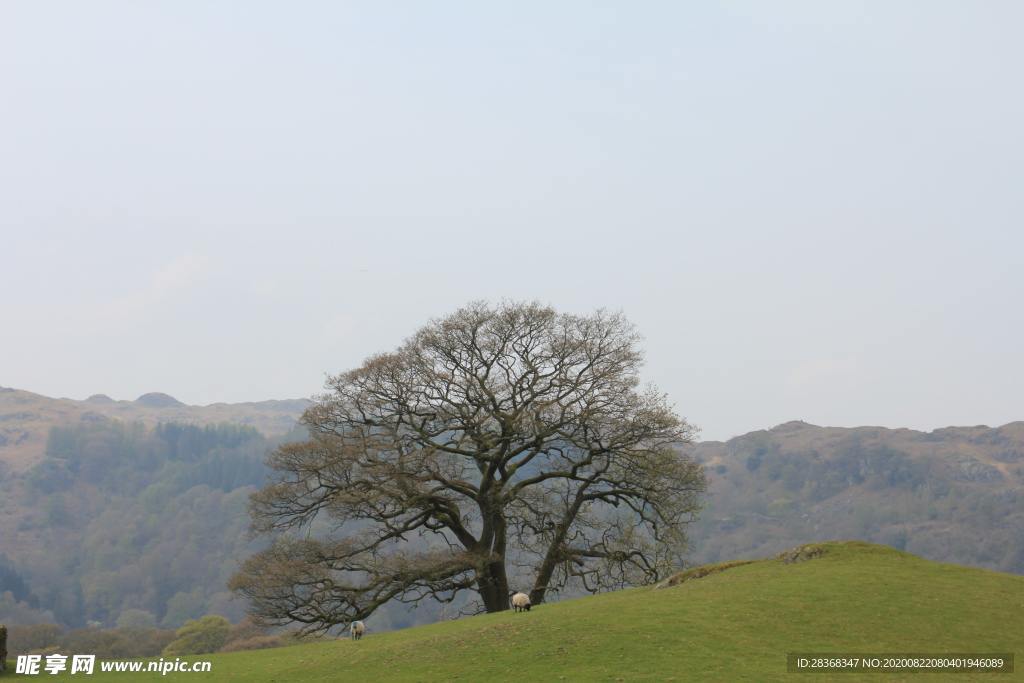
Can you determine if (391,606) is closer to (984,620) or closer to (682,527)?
(682,527)

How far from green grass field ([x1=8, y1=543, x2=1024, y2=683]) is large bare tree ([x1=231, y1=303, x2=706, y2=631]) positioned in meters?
8.79

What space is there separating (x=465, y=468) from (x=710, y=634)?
876 inches

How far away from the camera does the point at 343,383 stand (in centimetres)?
4762

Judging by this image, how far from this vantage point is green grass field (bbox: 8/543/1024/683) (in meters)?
25.6

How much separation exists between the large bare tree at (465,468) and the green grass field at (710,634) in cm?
879

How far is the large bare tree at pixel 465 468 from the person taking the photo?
4503 centimetres

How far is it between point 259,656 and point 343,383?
646 inches

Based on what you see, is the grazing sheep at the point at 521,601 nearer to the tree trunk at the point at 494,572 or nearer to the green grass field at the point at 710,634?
the green grass field at the point at 710,634

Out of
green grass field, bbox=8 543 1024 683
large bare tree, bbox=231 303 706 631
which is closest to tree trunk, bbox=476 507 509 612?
large bare tree, bbox=231 303 706 631

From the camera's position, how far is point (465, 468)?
159ft

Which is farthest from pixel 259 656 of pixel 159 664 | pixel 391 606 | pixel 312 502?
pixel 391 606

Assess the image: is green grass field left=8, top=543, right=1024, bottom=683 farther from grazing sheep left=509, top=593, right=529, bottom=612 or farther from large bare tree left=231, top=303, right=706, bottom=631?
large bare tree left=231, top=303, right=706, bottom=631

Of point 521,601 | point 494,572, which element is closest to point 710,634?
point 521,601

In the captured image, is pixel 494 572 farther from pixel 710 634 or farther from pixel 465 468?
pixel 710 634
